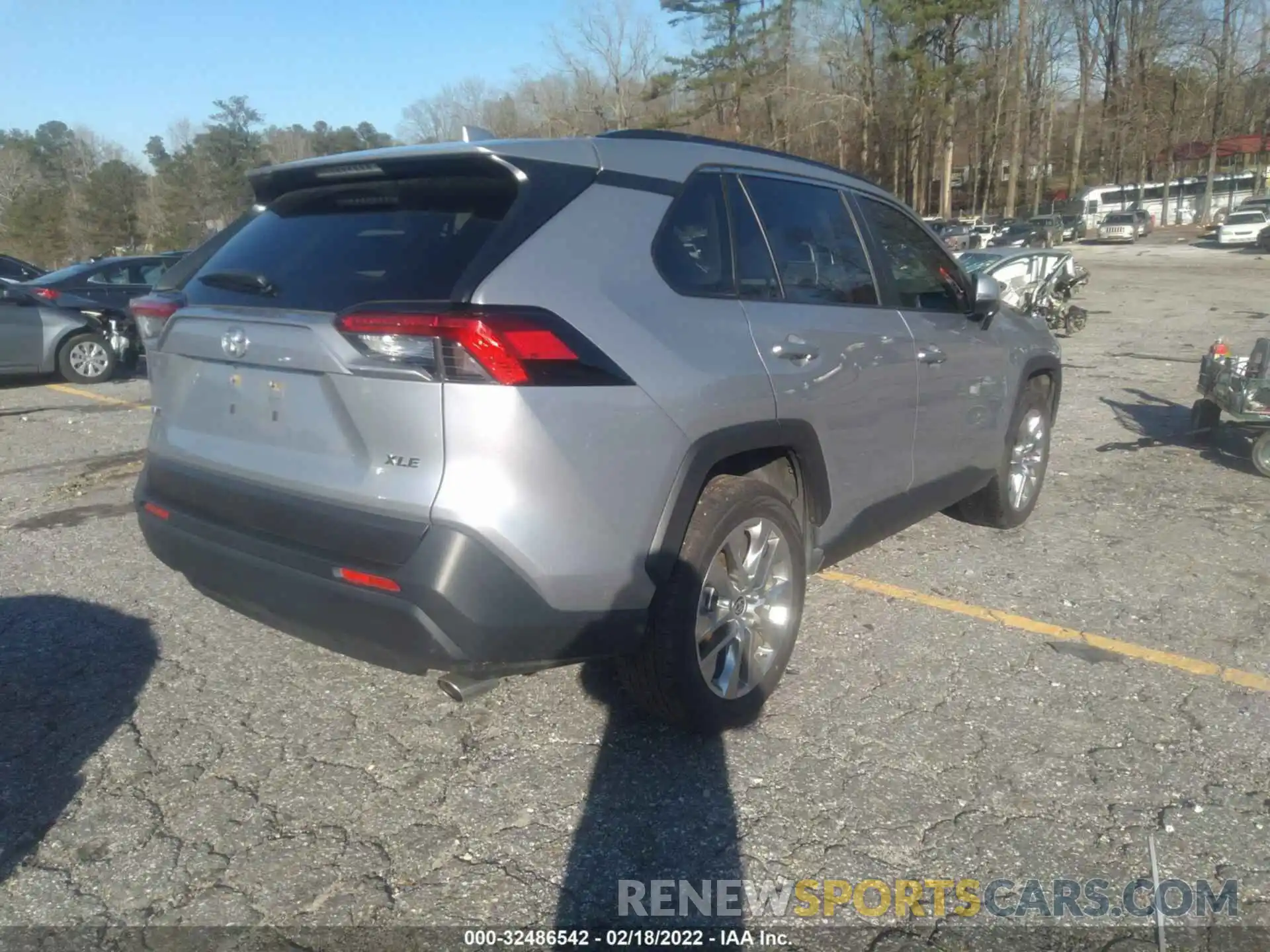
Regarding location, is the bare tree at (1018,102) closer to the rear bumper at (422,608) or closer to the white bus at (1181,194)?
the white bus at (1181,194)

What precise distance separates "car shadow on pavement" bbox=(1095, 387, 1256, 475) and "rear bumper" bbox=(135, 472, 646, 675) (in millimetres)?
6087

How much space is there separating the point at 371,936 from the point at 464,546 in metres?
0.98

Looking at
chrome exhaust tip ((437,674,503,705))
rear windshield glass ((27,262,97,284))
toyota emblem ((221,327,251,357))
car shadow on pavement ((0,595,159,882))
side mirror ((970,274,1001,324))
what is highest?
toyota emblem ((221,327,251,357))

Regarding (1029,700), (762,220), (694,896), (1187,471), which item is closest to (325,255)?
(762,220)

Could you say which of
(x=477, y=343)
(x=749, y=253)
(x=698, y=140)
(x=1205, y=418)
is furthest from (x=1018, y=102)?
(x=477, y=343)

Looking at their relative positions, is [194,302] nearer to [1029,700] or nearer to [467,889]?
[467,889]

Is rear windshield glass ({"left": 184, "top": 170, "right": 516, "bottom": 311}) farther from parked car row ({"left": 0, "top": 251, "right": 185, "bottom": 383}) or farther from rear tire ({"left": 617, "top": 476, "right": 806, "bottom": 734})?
parked car row ({"left": 0, "top": 251, "right": 185, "bottom": 383})

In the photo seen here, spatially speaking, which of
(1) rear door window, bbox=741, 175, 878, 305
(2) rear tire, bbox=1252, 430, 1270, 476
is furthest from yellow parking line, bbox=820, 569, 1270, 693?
(2) rear tire, bbox=1252, 430, 1270, 476

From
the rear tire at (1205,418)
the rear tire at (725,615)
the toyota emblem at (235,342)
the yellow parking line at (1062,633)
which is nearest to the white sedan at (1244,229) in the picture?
the rear tire at (1205,418)

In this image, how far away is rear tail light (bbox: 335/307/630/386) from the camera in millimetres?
2461

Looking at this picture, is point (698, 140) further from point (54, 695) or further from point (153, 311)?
point (54, 695)

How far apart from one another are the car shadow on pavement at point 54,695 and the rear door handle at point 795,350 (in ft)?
8.48

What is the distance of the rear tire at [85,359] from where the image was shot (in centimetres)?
1193

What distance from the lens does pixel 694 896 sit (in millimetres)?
2611
